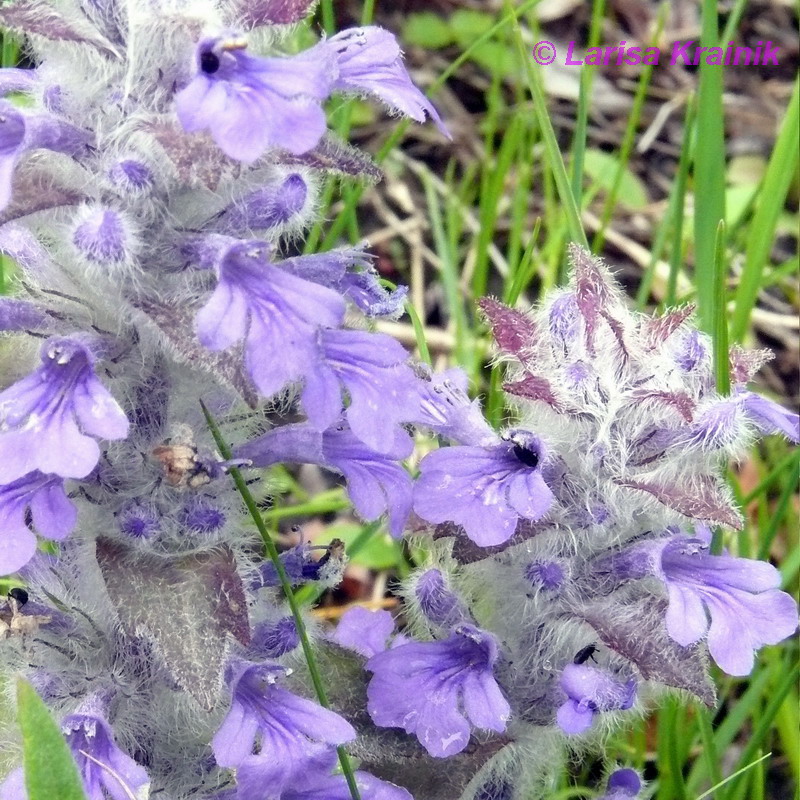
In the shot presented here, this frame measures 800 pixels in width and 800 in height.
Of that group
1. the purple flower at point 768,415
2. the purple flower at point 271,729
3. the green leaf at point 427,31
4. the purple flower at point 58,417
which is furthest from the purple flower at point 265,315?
the green leaf at point 427,31

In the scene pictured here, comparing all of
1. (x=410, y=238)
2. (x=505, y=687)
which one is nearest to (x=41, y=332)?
(x=505, y=687)

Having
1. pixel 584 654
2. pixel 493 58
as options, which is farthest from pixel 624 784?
pixel 493 58

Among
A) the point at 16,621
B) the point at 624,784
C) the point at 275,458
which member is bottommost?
the point at 624,784

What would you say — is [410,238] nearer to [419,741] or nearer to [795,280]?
[795,280]

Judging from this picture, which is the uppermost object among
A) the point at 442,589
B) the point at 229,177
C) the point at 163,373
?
the point at 229,177

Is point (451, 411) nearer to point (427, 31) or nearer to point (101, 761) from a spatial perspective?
point (101, 761)

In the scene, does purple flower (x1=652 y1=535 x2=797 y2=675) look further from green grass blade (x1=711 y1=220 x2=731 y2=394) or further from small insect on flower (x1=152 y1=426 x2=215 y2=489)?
small insect on flower (x1=152 y1=426 x2=215 y2=489)
